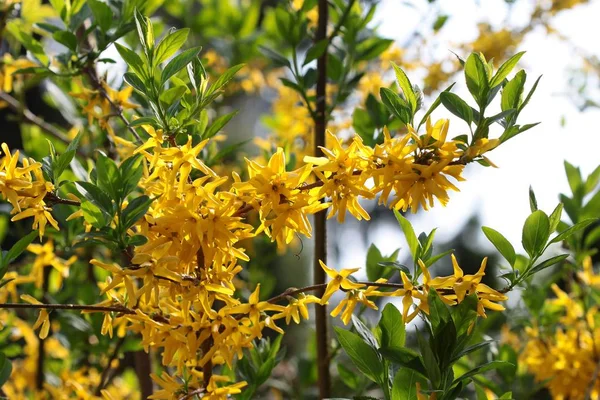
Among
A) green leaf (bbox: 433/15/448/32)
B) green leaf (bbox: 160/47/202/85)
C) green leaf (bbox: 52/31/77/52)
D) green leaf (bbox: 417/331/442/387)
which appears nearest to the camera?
green leaf (bbox: 417/331/442/387)

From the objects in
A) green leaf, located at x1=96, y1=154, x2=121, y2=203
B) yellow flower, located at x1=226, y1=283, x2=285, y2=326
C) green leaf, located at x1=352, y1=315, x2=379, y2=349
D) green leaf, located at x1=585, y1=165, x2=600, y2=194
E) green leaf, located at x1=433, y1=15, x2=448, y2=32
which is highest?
green leaf, located at x1=433, y1=15, x2=448, y2=32

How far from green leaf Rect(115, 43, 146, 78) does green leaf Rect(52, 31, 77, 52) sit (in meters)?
0.30

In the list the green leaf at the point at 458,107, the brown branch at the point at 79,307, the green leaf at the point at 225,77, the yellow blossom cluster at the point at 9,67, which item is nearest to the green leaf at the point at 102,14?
the yellow blossom cluster at the point at 9,67

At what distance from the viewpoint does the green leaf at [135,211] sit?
2.73 ft

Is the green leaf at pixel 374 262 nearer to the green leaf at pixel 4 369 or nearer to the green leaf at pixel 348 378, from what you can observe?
the green leaf at pixel 348 378

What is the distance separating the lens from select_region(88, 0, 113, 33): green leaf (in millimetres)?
1162

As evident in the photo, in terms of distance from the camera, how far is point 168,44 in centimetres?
93

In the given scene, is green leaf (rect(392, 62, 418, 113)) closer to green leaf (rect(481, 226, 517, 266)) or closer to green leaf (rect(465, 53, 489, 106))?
green leaf (rect(465, 53, 489, 106))

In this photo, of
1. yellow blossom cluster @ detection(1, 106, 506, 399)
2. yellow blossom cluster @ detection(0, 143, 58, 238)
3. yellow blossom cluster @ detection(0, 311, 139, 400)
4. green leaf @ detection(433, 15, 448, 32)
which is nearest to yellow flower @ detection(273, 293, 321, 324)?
yellow blossom cluster @ detection(1, 106, 506, 399)

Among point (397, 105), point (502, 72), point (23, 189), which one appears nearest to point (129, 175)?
point (23, 189)

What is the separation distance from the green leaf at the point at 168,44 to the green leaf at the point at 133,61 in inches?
0.8

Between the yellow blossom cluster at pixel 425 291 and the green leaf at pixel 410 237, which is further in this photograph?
the green leaf at pixel 410 237

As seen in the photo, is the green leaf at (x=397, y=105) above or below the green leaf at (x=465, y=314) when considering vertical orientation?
above

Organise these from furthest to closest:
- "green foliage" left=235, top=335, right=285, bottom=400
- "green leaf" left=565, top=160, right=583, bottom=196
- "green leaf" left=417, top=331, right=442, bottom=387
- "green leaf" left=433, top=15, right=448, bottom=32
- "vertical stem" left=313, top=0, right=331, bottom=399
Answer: "green leaf" left=433, top=15, right=448, bottom=32, "green leaf" left=565, top=160, right=583, bottom=196, "vertical stem" left=313, top=0, right=331, bottom=399, "green foliage" left=235, top=335, right=285, bottom=400, "green leaf" left=417, top=331, right=442, bottom=387
